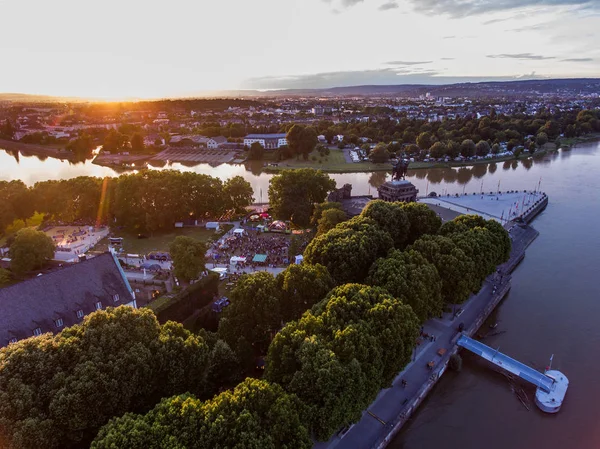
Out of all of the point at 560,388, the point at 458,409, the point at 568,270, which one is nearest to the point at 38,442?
the point at 458,409

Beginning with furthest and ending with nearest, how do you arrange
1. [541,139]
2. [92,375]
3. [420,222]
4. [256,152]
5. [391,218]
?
[541,139], [256,152], [420,222], [391,218], [92,375]

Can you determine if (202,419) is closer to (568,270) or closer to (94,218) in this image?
(568,270)

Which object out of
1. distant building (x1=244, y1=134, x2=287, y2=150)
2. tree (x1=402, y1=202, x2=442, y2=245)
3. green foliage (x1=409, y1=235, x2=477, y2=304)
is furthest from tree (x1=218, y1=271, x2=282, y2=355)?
distant building (x1=244, y1=134, x2=287, y2=150)

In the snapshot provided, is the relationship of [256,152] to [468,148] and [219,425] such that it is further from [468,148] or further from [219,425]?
[219,425]

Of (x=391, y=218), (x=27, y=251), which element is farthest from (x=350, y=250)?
(x=27, y=251)

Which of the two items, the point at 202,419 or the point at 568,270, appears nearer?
the point at 202,419

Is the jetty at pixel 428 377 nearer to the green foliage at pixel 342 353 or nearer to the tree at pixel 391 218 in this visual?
the green foliage at pixel 342 353
